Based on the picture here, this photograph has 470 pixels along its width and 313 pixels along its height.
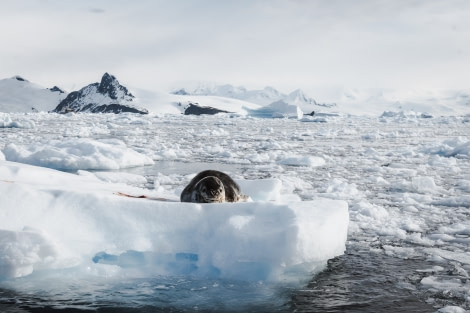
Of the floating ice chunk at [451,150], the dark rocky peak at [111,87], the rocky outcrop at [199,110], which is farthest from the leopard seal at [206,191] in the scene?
the dark rocky peak at [111,87]

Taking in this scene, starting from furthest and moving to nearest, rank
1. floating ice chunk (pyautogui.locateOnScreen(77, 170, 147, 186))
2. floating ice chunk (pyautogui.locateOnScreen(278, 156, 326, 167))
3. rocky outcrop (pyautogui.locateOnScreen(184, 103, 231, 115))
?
rocky outcrop (pyautogui.locateOnScreen(184, 103, 231, 115))
floating ice chunk (pyautogui.locateOnScreen(278, 156, 326, 167))
floating ice chunk (pyautogui.locateOnScreen(77, 170, 147, 186))

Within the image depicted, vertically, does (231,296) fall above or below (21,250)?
below

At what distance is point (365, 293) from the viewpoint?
3266 mm

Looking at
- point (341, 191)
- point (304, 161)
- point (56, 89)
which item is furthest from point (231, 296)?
point (56, 89)

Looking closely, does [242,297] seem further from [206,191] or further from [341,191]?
[341,191]

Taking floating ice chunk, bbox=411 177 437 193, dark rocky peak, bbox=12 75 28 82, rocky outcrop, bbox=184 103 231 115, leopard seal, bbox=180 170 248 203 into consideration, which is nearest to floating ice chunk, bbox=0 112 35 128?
floating ice chunk, bbox=411 177 437 193

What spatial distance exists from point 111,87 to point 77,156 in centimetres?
15440

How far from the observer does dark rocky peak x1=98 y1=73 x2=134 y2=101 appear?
152m

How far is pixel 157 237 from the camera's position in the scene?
3.65 m

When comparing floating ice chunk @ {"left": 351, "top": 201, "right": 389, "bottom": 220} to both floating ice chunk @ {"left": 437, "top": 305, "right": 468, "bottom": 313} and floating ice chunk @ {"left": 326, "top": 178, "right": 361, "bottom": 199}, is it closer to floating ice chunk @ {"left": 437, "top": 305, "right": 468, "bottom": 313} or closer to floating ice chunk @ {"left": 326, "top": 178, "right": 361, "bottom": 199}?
floating ice chunk @ {"left": 326, "top": 178, "right": 361, "bottom": 199}

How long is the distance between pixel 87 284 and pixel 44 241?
0.41 m

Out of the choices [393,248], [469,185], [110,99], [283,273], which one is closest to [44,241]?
[283,273]

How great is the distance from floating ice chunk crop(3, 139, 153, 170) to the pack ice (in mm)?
7029

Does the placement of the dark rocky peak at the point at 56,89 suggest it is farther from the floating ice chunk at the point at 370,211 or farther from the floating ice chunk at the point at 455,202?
the floating ice chunk at the point at 370,211
